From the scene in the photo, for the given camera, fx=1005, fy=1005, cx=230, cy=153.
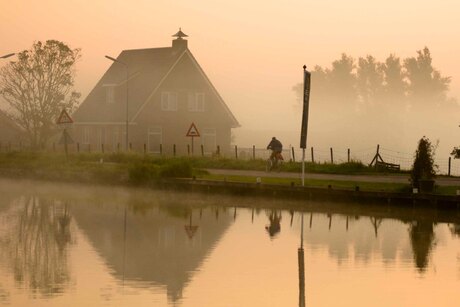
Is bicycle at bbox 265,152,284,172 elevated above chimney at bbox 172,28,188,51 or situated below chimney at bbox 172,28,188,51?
below

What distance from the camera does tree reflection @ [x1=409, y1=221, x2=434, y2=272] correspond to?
2342 cm

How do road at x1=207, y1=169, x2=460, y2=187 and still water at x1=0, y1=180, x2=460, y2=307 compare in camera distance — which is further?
road at x1=207, y1=169, x2=460, y2=187

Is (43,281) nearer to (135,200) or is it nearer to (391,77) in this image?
(135,200)

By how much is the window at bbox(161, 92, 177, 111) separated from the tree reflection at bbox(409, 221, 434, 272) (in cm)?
4476

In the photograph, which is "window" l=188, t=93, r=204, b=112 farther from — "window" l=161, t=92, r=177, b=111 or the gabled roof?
the gabled roof

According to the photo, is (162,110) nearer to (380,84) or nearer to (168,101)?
(168,101)

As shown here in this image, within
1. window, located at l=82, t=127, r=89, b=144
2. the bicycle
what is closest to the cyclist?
the bicycle

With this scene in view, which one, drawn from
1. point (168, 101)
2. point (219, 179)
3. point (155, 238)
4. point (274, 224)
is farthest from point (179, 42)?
point (155, 238)

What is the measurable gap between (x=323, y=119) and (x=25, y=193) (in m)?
134

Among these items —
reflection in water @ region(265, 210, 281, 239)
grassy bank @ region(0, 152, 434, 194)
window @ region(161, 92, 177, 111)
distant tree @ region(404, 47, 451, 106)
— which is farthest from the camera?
distant tree @ region(404, 47, 451, 106)

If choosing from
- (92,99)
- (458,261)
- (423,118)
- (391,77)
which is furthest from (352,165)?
(423,118)

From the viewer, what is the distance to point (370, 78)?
155 metres

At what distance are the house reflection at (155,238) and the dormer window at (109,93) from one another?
41.6 m

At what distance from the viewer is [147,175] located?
4588 centimetres
